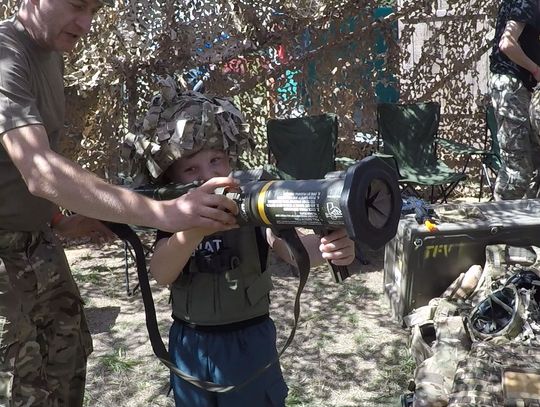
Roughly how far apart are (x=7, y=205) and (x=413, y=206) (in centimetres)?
286

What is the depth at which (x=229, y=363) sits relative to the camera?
1946 millimetres

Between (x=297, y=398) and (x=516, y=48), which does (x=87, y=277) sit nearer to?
(x=297, y=398)

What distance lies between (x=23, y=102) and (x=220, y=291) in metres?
0.83

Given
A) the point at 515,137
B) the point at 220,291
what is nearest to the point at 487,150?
the point at 515,137

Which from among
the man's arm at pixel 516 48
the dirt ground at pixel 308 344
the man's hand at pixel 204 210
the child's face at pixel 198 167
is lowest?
the dirt ground at pixel 308 344

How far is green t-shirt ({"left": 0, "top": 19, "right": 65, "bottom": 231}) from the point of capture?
5.90ft

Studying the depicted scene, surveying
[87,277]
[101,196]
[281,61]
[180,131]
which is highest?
[281,61]

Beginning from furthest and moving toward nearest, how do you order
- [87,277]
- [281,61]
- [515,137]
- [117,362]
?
[281,61] → [87,277] → [515,137] → [117,362]

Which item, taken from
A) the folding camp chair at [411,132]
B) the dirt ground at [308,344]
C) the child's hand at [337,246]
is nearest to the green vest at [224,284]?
the child's hand at [337,246]

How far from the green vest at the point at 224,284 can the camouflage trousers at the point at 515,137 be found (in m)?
4.07

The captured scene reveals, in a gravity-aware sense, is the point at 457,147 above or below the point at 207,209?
below

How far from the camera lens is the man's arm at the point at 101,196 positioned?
58.5 inches

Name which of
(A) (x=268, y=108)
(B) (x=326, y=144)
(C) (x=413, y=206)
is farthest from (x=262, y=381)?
(A) (x=268, y=108)

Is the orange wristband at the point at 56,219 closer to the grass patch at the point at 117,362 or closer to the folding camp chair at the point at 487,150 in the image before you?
the grass patch at the point at 117,362
